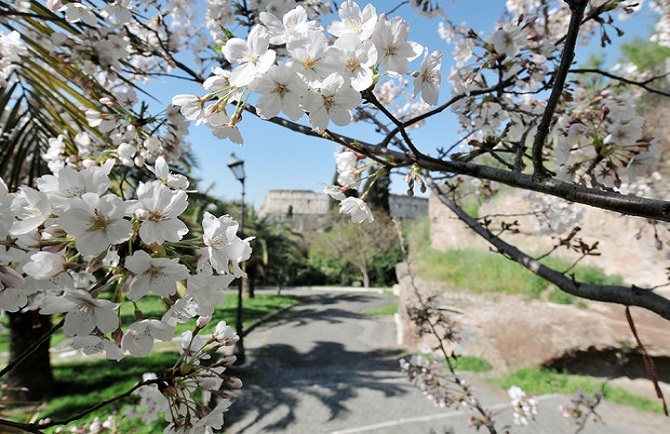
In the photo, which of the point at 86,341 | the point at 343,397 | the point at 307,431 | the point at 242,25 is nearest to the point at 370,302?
the point at 343,397

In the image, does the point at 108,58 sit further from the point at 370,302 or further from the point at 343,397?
the point at 370,302

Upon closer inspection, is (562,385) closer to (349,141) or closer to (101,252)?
(349,141)

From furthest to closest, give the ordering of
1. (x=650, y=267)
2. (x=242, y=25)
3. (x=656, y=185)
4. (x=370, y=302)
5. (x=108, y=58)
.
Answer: (x=370, y=302), (x=650, y=267), (x=656, y=185), (x=242, y=25), (x=108, y=58)

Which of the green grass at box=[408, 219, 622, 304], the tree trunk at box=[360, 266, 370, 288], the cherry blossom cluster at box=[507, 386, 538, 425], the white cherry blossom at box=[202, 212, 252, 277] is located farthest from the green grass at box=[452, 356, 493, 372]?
the tree trunk at box=[360, 266, 370, 288]

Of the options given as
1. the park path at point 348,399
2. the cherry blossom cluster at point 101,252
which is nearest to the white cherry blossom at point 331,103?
the cherry blossom cluster at point 101,252

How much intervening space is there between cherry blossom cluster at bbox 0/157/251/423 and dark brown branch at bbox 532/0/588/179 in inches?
35.1

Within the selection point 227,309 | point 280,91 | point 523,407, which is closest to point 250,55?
point 280,91

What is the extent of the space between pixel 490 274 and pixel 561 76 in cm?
873

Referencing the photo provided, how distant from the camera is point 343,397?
5.98 meters

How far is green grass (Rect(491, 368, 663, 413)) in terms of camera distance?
213 inches

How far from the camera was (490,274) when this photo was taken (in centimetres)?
879

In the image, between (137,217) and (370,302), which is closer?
(137,217)

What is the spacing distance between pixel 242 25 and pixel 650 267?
9262 millimetres

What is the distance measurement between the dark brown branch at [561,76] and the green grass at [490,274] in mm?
6789
